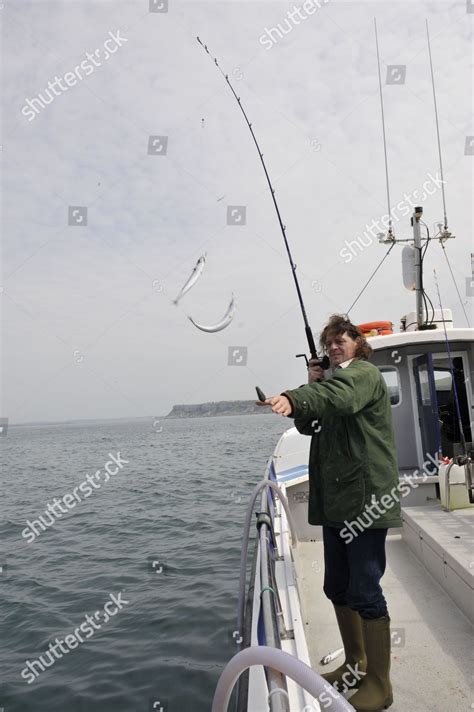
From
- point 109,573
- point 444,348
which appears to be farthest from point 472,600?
point 109,573

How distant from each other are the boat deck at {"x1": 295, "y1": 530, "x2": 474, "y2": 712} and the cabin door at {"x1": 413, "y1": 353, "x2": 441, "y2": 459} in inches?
97.7

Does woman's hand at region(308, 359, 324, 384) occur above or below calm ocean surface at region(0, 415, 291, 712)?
above

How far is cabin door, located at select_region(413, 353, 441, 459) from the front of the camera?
23.8 ft

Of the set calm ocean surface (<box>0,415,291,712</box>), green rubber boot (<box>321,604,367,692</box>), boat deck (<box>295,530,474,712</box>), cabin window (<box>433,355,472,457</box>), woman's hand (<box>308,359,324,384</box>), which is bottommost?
calm ocean surface (<box>0,415,291,712</box>)

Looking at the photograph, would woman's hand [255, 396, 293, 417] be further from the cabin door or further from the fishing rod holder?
the cabin door

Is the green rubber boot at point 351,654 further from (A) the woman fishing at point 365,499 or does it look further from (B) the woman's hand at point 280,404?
(B) the woman's hand at point 280,404

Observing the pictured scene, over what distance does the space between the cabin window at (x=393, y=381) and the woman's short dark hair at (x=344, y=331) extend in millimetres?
4802

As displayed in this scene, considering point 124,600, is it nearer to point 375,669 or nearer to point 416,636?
point 416,636

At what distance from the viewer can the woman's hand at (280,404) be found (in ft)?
7.16

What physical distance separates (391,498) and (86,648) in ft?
16.0

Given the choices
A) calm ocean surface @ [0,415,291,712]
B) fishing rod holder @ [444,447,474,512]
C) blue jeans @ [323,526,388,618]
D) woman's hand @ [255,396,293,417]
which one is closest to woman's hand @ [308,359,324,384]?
woman's hand @ [255,396,293,417]

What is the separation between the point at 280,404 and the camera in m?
2.20

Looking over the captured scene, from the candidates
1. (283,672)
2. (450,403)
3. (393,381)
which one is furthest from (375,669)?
(450,403)

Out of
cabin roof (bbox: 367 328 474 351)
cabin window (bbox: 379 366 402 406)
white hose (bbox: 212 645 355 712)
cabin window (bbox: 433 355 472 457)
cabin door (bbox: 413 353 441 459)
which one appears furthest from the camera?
cabin window (bbox: 379 366 402 406)
